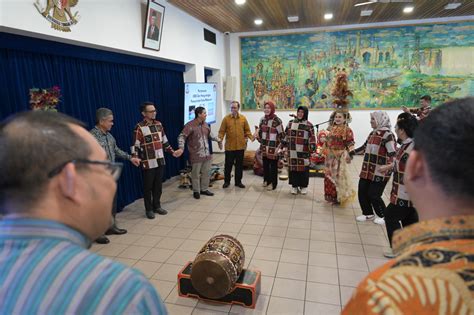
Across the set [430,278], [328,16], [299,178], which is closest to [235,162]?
[299,178]

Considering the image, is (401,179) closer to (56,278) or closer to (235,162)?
(56,278)

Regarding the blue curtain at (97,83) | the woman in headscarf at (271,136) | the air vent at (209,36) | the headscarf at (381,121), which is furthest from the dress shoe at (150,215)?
the air vent at (209,36)

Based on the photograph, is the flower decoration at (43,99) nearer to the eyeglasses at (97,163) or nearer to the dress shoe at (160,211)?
the dress shoe at (160,211)

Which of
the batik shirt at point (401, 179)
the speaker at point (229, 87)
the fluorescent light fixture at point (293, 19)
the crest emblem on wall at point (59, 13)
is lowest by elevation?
the batik shirt at point (401, 179)

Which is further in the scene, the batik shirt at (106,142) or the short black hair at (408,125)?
the batik shirt at (106,142)

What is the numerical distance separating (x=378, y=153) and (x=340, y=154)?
910 mm

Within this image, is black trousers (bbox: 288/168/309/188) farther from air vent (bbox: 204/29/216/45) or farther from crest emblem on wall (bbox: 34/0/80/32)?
air vent (bbox: 204/29/216/45)

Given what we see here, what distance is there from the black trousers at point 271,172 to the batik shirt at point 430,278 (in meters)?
4.81

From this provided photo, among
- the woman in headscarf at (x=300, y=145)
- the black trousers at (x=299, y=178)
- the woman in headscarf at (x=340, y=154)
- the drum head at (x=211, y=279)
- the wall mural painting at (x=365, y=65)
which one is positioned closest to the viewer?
the drum head at (x=211, y=279)

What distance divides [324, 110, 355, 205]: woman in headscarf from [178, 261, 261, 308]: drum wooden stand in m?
2.46

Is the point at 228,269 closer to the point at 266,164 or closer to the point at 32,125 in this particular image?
the point at 32,125

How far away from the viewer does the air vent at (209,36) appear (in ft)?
23.9

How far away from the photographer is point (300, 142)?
4.93 meters

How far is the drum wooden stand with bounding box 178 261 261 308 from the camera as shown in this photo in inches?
96.7
